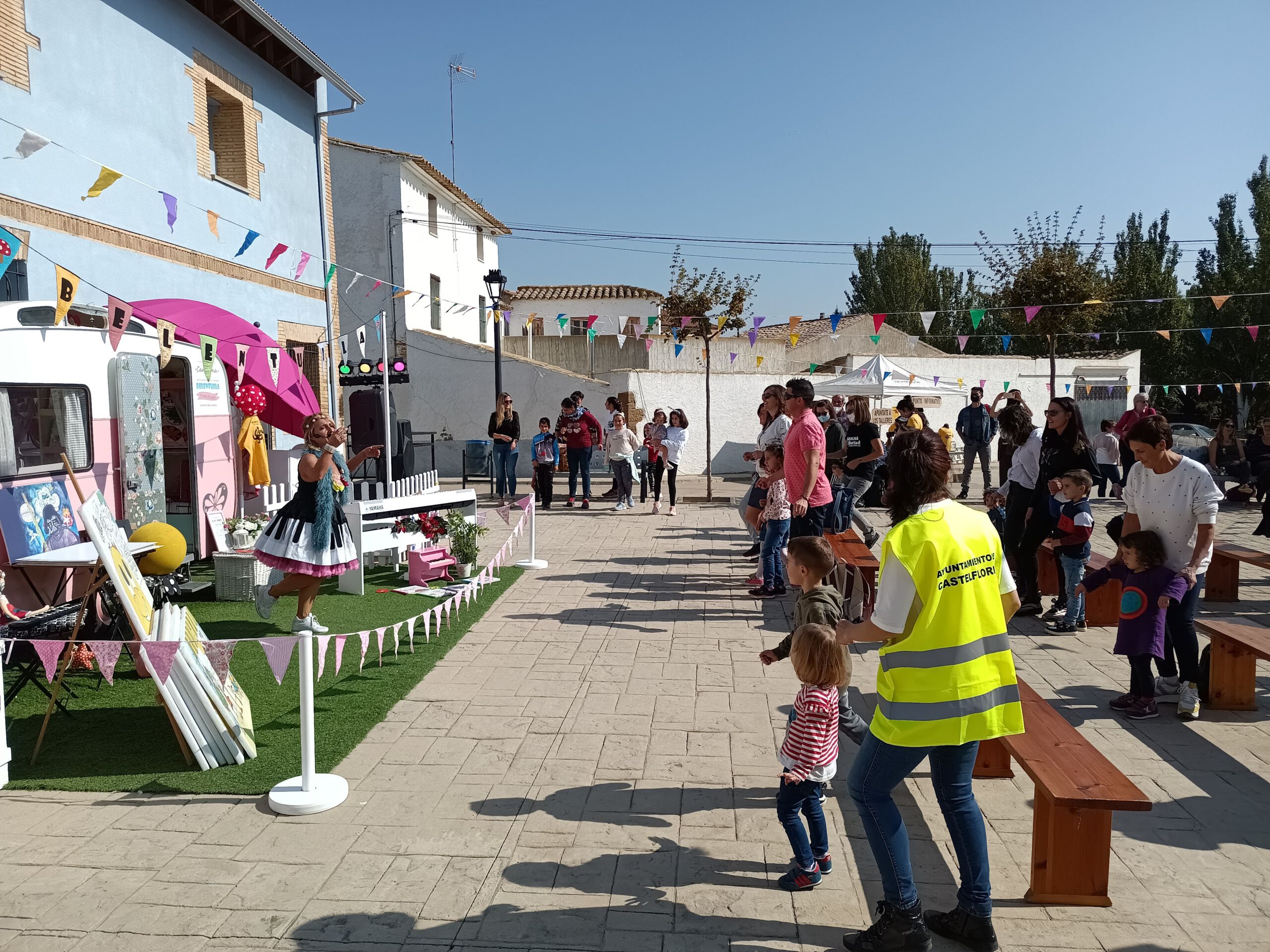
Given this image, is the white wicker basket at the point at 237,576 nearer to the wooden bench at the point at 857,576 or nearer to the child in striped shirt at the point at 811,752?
the wooden bench at the point at 857,576

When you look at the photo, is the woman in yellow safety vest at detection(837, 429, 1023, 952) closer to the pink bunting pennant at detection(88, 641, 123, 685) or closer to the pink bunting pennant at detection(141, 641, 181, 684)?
the pink bunting pennant at detection(141, 641, 181, 684)

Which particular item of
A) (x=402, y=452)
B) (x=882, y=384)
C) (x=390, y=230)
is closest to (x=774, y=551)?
(x=402, y=452)

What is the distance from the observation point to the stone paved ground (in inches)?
126

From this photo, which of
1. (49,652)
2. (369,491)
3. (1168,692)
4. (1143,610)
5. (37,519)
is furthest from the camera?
(369,491)

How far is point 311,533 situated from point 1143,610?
5459 millimetres

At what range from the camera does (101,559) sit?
4.45m

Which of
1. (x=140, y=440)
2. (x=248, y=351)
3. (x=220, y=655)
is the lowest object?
(x=220, y=655)

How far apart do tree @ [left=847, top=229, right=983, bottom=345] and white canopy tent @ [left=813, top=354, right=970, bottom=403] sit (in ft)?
80.5

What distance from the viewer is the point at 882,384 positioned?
2173 centimetres

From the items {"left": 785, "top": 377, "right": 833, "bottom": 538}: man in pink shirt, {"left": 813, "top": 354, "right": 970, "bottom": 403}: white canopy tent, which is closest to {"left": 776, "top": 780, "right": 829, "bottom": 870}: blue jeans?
{"left": 785, "top": 377, "right": 833, "bottom": 538}: man in pink shirt

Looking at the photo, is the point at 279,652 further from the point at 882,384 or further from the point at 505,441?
the point at 882,384

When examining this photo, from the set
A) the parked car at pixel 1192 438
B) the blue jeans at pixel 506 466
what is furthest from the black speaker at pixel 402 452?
the parked car at pixel 1192 438

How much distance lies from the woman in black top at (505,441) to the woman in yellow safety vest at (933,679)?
39.6 ft

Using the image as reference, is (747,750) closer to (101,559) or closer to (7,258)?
(101,559)
